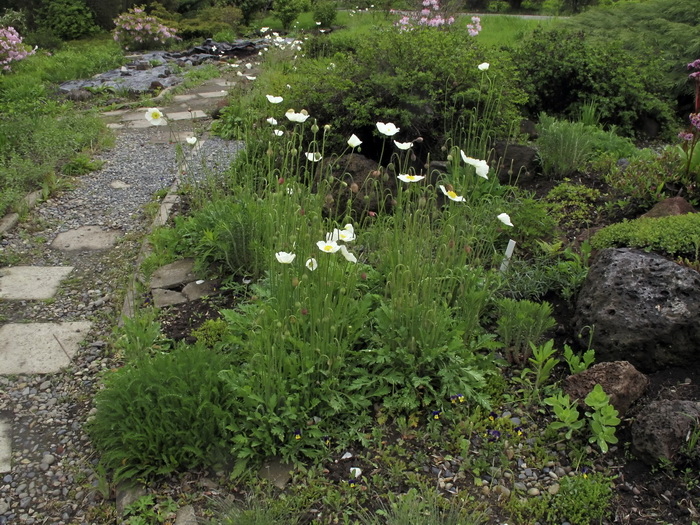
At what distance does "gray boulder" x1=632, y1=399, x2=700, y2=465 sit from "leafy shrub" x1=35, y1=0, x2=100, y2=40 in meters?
14.4

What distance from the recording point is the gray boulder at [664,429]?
2297 mm

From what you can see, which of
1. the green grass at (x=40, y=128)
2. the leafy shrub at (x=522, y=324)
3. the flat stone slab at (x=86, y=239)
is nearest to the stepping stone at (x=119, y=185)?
the green grass at (x=40, y=128)

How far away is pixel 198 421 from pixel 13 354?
4.80ft

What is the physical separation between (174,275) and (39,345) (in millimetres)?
879

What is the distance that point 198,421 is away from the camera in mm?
2484

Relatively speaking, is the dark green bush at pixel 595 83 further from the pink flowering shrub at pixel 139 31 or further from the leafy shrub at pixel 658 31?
the pink flowering shrub at pixel 139 31

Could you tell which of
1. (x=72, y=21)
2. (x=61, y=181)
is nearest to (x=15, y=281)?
(x=61, y=181)

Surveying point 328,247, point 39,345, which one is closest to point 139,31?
point 39,345

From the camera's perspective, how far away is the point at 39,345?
3.37 m

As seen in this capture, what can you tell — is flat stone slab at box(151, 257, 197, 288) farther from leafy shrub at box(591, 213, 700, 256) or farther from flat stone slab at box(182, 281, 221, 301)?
leafy shrub at box(591, 213, 700, 256)

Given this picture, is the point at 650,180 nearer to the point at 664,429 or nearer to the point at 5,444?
the point at 664,429

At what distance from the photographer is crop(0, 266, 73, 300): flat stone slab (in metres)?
3.84

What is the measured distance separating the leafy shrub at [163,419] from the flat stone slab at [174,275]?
1249 mm

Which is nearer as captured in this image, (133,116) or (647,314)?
(647,314)
